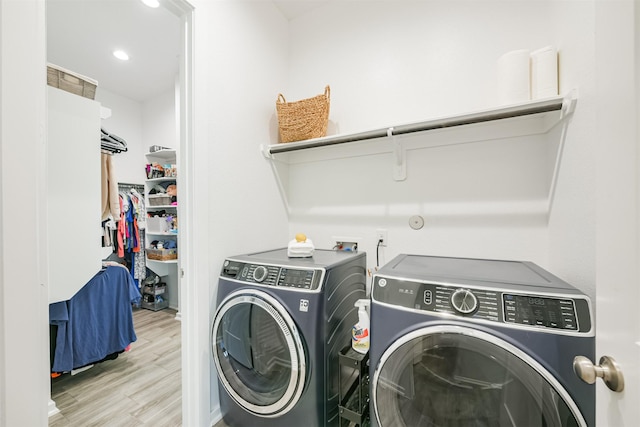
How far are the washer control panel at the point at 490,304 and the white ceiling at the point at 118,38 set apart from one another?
2.10 metres

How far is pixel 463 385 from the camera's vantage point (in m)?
0.82

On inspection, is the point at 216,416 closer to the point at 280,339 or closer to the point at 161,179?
the point at 280,339

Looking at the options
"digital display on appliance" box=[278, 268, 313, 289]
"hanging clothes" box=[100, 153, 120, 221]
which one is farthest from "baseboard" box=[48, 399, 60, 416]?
"digital display on appliance" box=[278, 268, 313, 289]

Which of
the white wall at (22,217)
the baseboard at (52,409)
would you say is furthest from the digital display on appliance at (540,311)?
the baseboard at (52,409)

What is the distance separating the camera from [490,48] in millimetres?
1414

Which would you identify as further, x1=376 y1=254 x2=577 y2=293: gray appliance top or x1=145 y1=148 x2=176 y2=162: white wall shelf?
x1=145 y1=148 x2=176 y2=162: white wall shelf

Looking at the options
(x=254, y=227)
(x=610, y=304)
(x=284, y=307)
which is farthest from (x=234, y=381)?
→ (x=610, y=304)

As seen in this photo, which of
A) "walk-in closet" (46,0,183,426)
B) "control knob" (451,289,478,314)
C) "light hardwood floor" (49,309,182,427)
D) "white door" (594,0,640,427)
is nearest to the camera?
"white door" (594,0,640,427)

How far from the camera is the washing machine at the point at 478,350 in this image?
27.5 inches

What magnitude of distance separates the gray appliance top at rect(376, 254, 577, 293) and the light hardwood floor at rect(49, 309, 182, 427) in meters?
1.55

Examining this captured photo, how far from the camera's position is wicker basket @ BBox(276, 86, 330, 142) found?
1.66 metres

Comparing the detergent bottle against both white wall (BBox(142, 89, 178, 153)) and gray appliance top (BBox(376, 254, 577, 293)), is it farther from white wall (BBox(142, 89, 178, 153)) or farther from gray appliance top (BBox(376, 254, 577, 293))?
white wall (BBox(142, 89, 178, 153))

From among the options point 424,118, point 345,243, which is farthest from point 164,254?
point 424,118

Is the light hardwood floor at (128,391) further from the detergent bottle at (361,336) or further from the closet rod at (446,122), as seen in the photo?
the closet rod at (446,122)
